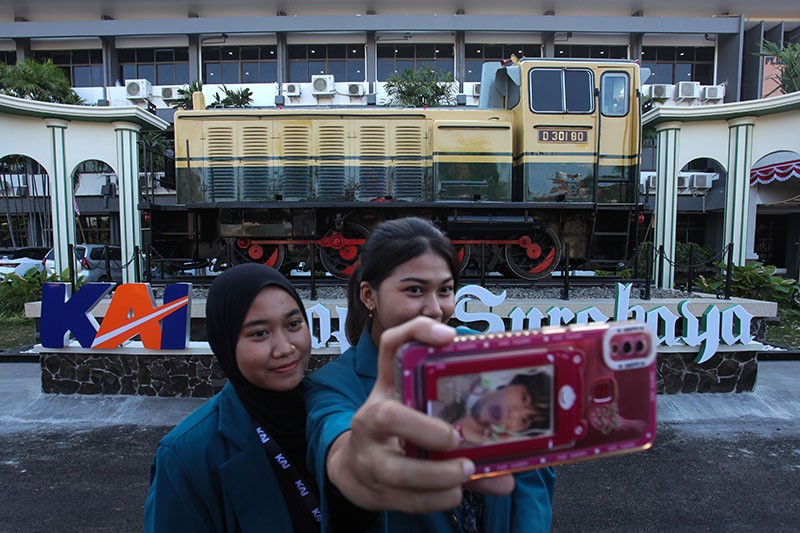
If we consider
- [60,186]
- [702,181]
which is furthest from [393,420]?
[702,181]

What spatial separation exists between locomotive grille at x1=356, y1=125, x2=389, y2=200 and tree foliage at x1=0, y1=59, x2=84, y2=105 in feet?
60.5

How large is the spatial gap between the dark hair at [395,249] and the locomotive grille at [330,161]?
679 centimetres

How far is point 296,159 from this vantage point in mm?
8172

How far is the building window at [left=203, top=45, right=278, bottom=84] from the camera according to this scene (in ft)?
81.5

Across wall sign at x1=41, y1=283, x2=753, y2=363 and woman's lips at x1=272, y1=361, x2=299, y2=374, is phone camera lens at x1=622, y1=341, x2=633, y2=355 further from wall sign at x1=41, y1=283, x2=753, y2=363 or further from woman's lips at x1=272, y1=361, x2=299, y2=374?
wall sign at x1=41, y1=283, x2=753, y2=363

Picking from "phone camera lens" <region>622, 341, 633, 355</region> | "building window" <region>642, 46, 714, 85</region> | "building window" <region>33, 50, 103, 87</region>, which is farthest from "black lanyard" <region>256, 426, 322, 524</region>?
"building window" <region>33, 50, 103, 87</region>

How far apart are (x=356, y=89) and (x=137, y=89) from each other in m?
10.1

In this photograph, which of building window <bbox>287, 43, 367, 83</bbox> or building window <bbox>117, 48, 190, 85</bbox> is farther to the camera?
building window <bbox>117, 48, 190, 85</bbox>

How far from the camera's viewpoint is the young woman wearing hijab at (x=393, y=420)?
29.5 inches

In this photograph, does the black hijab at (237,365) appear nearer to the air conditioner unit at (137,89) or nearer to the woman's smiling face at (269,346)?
the woman's smiling face at (269,346)

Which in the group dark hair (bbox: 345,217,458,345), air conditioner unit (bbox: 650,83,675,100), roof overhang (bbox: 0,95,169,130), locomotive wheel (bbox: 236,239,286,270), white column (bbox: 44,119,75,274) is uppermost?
air conditioner unit (bbox: 650,83,675,100)

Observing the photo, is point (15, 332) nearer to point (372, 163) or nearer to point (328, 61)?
point (372, 163)

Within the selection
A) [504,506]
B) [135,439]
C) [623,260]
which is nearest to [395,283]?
[504,506]

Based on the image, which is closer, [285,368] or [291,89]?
[285,368]
